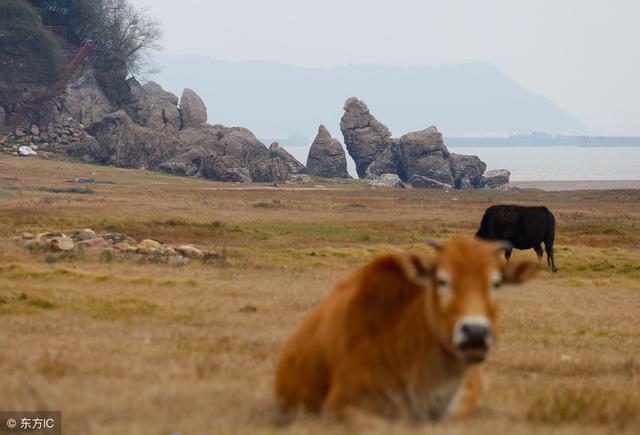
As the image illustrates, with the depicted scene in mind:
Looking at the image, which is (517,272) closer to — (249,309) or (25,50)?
(249,309)

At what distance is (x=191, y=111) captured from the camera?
10850 centimetres

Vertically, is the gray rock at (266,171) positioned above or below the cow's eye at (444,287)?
below

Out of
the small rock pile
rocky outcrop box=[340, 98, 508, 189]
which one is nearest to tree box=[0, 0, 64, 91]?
rocky outcrop box=[340, 98, 508, 189]

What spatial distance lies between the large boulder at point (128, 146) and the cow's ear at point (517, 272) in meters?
83.3

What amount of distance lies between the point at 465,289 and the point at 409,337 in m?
0.74

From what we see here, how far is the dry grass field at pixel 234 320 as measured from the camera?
8312 mm

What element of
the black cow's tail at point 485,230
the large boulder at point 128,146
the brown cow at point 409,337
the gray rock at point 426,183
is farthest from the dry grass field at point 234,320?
the gray rock at point 426,183

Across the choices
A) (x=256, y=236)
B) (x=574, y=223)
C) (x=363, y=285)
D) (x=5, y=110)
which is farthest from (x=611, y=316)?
(x=5, y=110)

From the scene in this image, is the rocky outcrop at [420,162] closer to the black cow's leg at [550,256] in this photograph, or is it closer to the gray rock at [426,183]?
the gray rock at [426,183]

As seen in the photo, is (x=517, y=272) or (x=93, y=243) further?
(x=93, y=243)

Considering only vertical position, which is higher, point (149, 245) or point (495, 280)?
point (495, 280)

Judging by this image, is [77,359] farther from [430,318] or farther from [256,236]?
[256,236]

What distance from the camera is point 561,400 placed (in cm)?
944

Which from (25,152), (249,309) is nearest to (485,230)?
(249,309)
